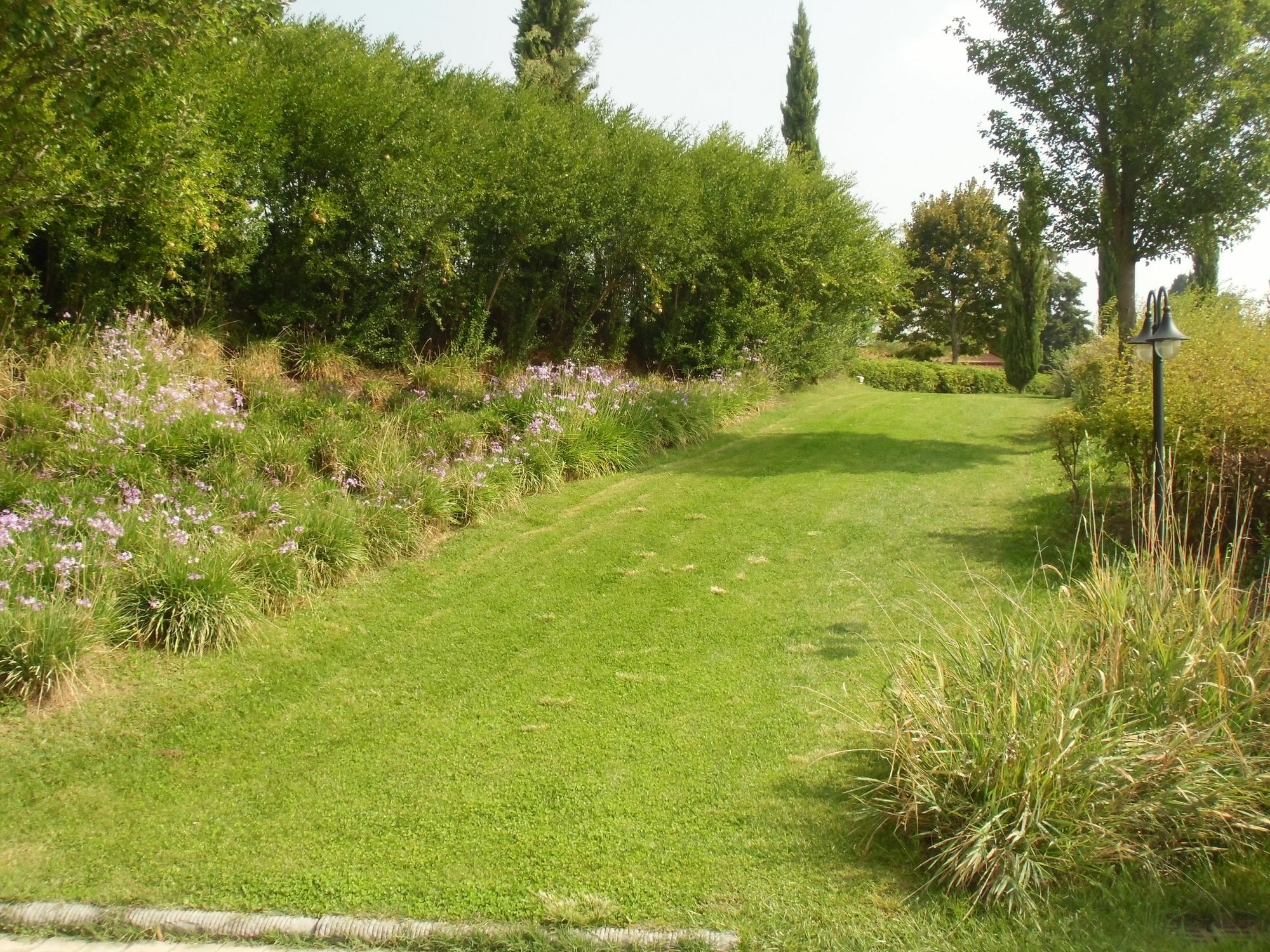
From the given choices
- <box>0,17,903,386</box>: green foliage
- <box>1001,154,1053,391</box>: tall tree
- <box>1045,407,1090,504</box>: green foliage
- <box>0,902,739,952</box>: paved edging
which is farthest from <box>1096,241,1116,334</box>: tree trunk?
<box>0,902,739,952</box>: paved edging

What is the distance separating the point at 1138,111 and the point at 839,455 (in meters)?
5.68

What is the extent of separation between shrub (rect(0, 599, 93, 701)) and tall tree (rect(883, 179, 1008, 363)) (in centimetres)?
3629

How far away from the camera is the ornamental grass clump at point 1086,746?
3.56 meters

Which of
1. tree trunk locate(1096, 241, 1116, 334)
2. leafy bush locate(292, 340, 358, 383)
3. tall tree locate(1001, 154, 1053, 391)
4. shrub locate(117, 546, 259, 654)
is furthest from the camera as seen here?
tall tree locate(1001, 154, 1053, 391)

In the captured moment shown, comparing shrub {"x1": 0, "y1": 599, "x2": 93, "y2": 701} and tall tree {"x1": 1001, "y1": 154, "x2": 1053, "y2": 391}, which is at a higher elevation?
tall tree {"x1": 1001, "y1": 154, "x2": 1053, "y2": 391}

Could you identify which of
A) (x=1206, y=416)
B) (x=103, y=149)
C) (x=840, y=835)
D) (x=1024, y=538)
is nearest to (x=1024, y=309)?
(x=1024, y=538)

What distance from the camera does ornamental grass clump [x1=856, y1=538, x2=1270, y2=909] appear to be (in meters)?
3.56

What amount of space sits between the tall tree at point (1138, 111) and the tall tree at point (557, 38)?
875 cm

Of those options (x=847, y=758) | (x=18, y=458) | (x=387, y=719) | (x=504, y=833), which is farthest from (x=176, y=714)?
(x=847, y=758)

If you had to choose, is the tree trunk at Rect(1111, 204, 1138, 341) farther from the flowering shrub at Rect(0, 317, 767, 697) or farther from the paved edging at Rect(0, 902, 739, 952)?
the paved edging at Rect(0, 902, 739, 952)

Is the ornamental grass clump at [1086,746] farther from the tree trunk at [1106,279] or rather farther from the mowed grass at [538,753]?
the tree trunk at [1106,279]

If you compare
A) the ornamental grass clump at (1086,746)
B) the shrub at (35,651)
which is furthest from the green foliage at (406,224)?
the ornamental grass clump at (1086,746)

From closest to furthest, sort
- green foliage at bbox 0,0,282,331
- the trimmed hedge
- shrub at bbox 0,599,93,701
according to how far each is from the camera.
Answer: shrub at bbox 0,599,93,701, green foliage at bbox 0,0,282,331, the trimmed hedge

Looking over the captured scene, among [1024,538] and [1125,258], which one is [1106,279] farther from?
[1024,538]
